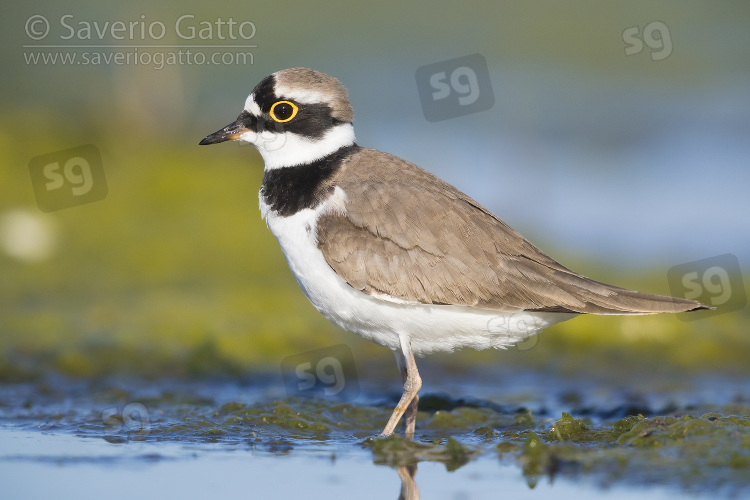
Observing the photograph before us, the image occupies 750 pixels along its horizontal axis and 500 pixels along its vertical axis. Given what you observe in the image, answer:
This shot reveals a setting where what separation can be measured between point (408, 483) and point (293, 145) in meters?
2.29

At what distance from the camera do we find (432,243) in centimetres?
591

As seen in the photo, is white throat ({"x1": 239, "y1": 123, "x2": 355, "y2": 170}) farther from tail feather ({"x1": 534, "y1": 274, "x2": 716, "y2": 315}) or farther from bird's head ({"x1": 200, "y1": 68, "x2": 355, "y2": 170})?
tail feather ({"x1": 534, "y1": 274, "x2": 716, "y2": 315})

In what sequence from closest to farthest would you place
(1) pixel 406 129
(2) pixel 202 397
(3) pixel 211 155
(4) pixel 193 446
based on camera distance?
(4) pixel 193 446
(2) pixel 202 397
(3) pixel 211 155
(1) pixel 406 129

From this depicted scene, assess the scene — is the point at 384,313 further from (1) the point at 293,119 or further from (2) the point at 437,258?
(1) the point at 293,119

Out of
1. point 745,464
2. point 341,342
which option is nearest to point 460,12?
point 341,342

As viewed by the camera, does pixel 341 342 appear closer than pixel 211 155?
Yes

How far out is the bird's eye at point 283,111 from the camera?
6223 millimetres

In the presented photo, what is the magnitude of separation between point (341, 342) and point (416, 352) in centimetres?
236

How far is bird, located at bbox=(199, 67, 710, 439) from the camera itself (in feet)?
19.2

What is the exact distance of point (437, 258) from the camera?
5.90 metres

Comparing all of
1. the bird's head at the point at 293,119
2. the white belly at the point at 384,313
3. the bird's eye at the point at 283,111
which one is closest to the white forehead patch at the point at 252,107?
the bird's head at the point at 293,119

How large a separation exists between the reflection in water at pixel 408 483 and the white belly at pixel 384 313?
96 centimetres

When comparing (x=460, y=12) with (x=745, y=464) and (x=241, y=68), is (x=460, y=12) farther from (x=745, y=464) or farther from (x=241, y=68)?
(x=745, y=464)

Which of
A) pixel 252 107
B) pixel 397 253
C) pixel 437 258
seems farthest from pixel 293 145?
pixel 437 258
